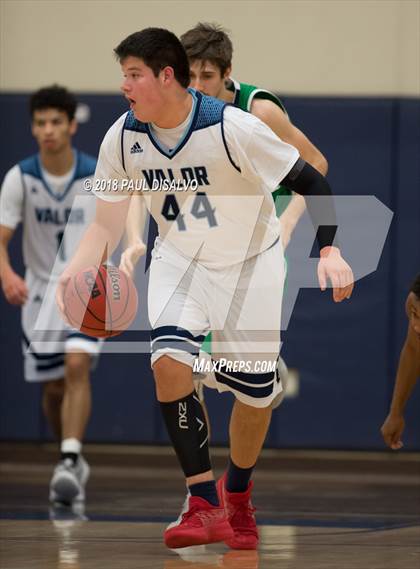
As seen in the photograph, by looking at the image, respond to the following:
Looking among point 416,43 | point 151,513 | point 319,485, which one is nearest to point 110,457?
point 319,485

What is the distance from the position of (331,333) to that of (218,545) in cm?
380

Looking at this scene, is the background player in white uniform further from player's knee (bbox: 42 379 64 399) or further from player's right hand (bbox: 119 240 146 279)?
player's right hand (bbox: 119 240 146 279)

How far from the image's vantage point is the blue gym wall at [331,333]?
8875 mm

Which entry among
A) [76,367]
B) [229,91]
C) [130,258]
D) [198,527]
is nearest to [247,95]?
[229,91]

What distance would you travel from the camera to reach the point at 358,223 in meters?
8.84

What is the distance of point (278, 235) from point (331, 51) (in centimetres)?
351

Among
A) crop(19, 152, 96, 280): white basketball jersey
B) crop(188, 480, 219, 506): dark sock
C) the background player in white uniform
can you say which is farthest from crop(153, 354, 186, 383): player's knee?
crop(19, 152, 96, 280): white basketball jersey

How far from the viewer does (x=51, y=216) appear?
7984mm

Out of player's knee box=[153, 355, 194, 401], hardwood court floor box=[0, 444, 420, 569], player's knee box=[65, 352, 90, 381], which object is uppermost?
player's knee box=[153, 355, 194, 401]

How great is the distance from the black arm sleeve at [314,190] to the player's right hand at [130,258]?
84 centimetres

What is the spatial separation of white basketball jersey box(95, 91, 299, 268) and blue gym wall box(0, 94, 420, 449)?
3.86 metres

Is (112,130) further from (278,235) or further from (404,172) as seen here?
(404,172)

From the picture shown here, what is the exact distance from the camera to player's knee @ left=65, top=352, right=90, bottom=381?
738cm

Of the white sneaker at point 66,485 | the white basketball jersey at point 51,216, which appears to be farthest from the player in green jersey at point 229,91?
the white basketball jersey at point 51,216
